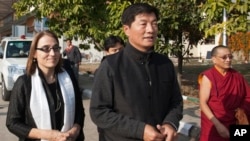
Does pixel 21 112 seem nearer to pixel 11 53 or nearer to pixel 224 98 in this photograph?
pixel 224 98

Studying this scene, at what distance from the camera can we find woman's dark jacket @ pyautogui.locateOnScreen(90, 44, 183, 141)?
2.55 metres

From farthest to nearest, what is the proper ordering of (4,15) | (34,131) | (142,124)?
(4,15) → (34,131) → (142,124)

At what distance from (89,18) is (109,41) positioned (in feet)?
18.5

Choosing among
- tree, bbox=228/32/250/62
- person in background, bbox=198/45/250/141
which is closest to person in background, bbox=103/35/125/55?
person in background, bbox=198/45/250/141

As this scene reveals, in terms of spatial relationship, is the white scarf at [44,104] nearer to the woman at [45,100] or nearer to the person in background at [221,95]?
the woman at [45,100]

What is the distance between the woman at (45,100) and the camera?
3.00 meters

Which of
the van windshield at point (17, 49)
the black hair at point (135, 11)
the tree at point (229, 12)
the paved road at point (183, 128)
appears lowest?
the paved road at point (183, 128)

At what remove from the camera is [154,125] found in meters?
2.61

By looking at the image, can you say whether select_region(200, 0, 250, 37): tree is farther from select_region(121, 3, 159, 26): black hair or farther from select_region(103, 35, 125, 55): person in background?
select_region(121, 3, 159, 26): black hair

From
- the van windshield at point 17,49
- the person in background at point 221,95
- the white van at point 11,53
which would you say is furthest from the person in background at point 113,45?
the van windshield at point 17,49

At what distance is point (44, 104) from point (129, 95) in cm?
77

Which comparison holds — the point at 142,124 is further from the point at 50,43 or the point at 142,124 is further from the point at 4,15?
the point at 4,15

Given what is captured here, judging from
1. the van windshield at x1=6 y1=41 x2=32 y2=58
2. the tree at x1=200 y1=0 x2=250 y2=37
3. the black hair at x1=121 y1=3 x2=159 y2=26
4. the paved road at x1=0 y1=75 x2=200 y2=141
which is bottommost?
the paved road at x1=0 y1=75 x2=200 y2=141

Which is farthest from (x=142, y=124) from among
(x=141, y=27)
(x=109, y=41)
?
(x=109, y=41)
